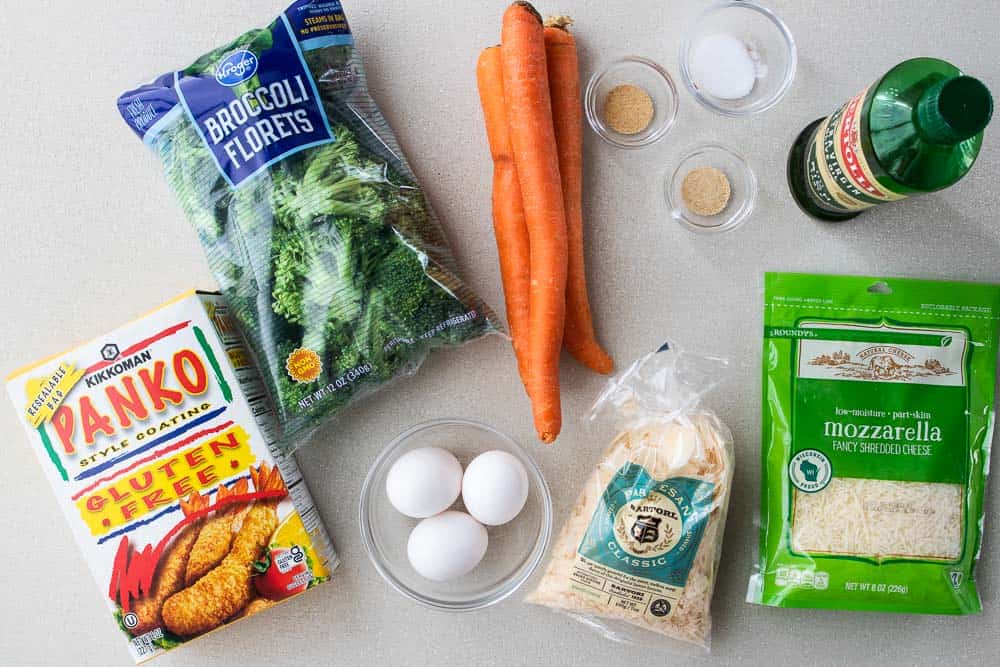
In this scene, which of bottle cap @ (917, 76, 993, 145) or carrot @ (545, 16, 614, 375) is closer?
bottle cap @ (917, 76, 993, 145)

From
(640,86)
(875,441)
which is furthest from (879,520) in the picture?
(640,86)

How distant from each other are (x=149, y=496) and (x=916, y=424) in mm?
1034

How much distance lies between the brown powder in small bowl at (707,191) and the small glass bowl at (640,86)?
0.27 ft

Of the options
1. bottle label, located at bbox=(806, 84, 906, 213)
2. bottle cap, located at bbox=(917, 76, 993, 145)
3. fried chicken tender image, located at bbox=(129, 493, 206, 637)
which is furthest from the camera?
fried chicken tender image, located at bbox=(129, 493, 206, 637)

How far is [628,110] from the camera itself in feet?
3.21

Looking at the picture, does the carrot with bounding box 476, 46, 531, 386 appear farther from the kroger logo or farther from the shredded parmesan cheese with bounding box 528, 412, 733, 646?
the kroger logo

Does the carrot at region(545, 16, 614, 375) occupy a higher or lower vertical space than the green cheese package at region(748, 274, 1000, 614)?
higher

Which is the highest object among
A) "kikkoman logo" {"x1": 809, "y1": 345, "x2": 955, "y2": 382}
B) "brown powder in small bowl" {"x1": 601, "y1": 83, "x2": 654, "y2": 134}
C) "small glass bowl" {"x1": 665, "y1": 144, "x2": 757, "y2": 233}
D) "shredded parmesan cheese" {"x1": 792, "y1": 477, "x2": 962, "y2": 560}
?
"brown powder in small bowl" {"x1": 601, "y1": 83, "x2": 654, "y2": 134}

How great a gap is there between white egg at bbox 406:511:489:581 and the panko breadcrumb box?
140 mm

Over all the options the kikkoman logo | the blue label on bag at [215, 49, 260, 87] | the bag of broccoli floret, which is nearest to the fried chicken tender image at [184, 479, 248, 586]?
the bag of broccoli floret

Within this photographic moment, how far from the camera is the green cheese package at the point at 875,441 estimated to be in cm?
93

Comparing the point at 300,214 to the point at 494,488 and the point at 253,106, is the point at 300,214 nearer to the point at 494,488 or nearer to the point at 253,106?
the point at 253,106

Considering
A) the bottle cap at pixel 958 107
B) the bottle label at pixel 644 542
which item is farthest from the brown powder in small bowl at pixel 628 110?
the bottle label at pixel 644 542

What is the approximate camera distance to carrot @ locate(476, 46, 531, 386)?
93 cm
